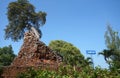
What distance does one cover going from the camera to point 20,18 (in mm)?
33781

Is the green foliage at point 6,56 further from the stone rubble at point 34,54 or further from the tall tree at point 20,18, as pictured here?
the stone rubble at point 34,54

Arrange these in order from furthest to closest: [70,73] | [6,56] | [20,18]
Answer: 1. [6,56]
2. [20,18]
3. [70,73]

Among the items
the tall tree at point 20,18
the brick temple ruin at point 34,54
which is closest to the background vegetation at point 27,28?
the tall tree at point 20,18

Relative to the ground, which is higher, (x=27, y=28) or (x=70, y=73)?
(x=27, y=28)

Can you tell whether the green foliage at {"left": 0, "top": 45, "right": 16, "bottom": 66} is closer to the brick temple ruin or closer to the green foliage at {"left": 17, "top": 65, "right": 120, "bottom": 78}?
the brick temple ruin

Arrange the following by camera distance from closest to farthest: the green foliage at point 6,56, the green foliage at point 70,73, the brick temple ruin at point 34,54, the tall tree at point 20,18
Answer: the green foliage at point 70,73, the brick temple ruin at point 34,54, the tall tree at point 20,18, the green foliage at point 6,56

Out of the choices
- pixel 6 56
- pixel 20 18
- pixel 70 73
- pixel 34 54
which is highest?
pixel 20 18

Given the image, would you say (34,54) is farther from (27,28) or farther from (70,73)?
(27,28)

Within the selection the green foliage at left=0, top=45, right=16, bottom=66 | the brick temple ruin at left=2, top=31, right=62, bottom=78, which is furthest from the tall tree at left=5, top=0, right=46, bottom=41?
the brick temple ruin at left=2, top=31, right=62, bottom=78

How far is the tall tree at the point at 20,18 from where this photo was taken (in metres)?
34.0

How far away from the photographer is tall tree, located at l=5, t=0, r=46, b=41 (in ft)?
112

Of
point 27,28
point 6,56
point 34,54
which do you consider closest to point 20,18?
point 27,28

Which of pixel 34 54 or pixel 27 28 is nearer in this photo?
pixel 34 54

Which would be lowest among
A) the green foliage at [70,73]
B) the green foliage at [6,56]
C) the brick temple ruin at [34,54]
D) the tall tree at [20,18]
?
the green foliage at [70,73]
